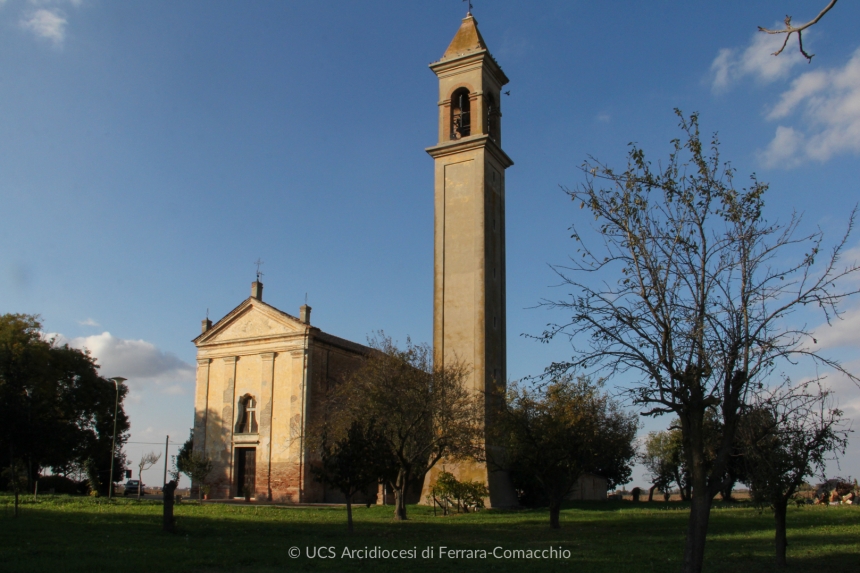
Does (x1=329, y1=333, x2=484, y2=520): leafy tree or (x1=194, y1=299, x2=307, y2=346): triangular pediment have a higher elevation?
Answer: (x1=194, y1=299, x2=307, y2=346): triangular pediment

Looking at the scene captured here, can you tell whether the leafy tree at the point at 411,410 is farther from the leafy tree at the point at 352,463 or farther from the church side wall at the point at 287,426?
the church side wall at the point at 287,426

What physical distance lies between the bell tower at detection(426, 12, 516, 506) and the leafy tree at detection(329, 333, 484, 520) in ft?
11.4

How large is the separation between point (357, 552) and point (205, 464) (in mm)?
25112

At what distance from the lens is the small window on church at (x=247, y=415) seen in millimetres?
38778

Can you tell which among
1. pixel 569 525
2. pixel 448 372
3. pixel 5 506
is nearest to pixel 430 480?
pixel 448 372

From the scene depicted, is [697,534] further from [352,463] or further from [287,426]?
[287,426]

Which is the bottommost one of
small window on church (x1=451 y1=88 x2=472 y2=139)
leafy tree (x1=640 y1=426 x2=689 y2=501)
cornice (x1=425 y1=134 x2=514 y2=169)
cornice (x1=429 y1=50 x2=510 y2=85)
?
leafy tree (x1=640 y1=426 x2=689 y2=501)

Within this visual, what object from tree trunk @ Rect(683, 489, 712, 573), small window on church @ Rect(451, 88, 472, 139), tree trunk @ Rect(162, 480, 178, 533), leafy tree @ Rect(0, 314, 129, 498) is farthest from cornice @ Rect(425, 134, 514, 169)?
tree trunk @ Rect(683, 489, 712, 573)

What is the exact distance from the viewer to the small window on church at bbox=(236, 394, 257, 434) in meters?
38.8

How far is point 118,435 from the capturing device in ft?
162

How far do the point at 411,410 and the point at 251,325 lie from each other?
16.9 meters

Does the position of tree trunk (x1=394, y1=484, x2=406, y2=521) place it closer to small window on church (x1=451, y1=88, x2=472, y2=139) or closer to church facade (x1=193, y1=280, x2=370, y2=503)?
church facade (x1=193, y1=280, x2=370, y2=503)

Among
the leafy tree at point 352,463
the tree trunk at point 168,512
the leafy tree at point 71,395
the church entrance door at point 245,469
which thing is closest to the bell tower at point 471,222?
the church entrance door at point 245,469

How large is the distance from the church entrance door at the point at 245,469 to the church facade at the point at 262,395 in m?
0.05
